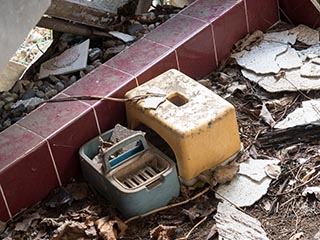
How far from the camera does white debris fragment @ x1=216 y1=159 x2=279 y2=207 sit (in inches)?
82.8

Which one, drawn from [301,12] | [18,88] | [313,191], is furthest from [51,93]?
[301,12]

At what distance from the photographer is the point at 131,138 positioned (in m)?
2.07

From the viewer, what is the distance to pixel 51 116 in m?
2.19

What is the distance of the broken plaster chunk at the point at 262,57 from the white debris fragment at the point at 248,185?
464 millimetres

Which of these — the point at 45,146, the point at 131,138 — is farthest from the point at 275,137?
the point at 45,146

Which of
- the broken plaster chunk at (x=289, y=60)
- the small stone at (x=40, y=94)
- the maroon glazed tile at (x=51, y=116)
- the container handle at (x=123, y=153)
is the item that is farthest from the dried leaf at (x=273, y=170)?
the small stone at (x=40, y=94)

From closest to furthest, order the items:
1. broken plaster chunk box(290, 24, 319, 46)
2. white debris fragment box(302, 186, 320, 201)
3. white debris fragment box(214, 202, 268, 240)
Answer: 1. white debris fragment box(214, 202, 268, 240)
2. white debris fragment box(302, 186, 320, 201)
3. broken plaster chunk box(290, 24, 319, 46)

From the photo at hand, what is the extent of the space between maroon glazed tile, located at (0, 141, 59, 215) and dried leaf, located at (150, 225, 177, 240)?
388 mm

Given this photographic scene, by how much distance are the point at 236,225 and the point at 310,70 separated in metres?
0.77

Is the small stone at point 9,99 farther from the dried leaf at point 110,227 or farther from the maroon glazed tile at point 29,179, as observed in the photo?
the dried leaf at point 110,227

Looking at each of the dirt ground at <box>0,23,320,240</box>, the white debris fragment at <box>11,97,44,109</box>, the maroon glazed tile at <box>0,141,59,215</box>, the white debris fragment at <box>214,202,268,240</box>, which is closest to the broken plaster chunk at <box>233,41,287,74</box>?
the dirt ground at <box>0,23,320,240</box>

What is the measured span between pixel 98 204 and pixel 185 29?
0.76m

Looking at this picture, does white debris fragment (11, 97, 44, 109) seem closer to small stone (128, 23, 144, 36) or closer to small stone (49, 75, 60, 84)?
small stone (49, 75, 60, 84)

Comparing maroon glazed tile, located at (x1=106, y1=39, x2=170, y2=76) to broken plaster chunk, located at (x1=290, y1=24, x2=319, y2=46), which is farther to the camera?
broken plaster chunk, located at (x1=290, y1=24, x2=319, y2=46)
